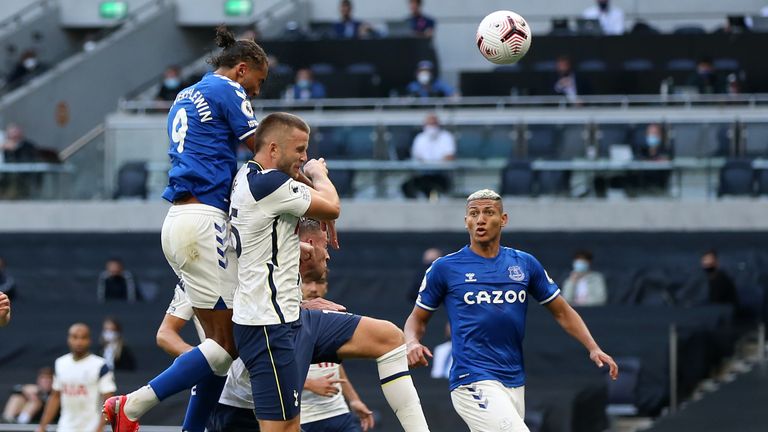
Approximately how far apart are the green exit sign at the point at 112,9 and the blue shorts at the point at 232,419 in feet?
73.4

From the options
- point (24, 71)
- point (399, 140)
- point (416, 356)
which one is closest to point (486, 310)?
point (416, 356)

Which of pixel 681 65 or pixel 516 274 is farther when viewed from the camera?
pixel 681 65

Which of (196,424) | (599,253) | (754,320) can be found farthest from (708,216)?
(196,424)

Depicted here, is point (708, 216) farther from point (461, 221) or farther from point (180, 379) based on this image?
point (180, 379)

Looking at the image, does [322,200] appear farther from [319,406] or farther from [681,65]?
[681,65]

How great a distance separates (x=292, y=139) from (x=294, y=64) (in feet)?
56.9

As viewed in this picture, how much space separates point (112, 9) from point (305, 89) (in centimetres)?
829

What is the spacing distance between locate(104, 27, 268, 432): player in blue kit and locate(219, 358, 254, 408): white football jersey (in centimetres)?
32

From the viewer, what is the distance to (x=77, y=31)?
29.8 meters

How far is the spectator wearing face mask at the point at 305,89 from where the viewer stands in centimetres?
2255

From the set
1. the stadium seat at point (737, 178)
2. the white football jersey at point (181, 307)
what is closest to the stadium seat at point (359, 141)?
the stadium seat at point (737, 178)

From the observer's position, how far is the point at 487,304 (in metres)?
8.47

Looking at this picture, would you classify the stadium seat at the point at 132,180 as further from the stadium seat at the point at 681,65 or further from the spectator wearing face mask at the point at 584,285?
the stadium seat at the point at 681,65

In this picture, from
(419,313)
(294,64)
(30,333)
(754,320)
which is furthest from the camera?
(294,64)
